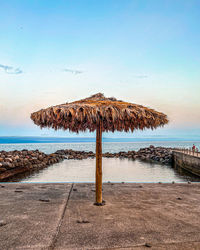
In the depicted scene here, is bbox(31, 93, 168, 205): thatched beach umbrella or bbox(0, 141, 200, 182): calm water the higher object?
bbox(31, 93, 168, 205): thatched beach umbrella

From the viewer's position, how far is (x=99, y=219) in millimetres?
4055

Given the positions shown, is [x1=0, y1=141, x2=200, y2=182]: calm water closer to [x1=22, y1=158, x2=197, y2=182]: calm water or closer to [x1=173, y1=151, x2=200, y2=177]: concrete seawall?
[x1=22, y1=158, x2=197, y2=182]: calm water

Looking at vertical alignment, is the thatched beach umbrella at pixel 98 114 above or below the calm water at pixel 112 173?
above

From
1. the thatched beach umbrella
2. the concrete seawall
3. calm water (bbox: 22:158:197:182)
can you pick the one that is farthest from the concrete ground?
the concrete seawall

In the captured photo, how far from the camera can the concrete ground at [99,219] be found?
316 cm

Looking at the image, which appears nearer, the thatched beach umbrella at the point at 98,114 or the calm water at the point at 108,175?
the thatched beach umbrella at the point at 98,114

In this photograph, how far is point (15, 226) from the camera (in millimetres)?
3709

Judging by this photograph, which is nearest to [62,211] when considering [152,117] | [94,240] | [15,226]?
[15,226]

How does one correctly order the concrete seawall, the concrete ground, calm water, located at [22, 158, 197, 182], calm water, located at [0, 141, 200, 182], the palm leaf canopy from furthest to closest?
the concrete seawall → calm water, located at [0, 141, 200, 182] → calm water, located at [22, 158, 197, 182] → the palm leaf canopy → the concrete ground

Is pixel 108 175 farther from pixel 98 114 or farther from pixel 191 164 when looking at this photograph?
pixel 98 114

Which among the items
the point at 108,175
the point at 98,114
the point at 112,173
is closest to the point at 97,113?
the point at 98,114

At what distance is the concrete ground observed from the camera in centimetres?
316

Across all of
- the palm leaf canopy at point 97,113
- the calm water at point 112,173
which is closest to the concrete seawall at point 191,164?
the calm water at point 112,173

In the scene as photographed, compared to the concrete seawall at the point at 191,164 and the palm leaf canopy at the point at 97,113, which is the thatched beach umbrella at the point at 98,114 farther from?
the concrete seawall at the point at 191,164
